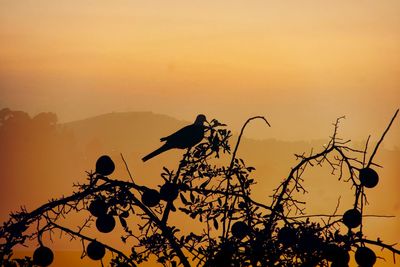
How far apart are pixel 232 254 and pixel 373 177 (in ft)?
5.02

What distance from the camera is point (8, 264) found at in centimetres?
663

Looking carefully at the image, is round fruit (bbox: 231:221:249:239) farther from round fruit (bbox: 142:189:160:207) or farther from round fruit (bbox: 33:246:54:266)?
round fruit (bbox: 33:246:54:266)

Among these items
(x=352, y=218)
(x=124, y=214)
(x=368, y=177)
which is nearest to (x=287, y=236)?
(x=352, y=218)

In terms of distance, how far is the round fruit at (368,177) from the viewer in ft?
20.8

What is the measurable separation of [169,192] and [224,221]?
2.01ft

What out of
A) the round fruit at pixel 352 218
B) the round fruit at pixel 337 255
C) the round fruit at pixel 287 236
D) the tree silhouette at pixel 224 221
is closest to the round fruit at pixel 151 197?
the tree silhouette at pixel 224 221

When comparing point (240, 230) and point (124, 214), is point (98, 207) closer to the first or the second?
point (124, 214)

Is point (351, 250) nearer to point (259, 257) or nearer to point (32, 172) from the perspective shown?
point (259, 257)

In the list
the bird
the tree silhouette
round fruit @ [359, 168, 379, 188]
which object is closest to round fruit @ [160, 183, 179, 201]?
the tree silhouette

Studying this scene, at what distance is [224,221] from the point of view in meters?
6.50

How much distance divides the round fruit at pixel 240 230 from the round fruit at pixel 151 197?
0.80m

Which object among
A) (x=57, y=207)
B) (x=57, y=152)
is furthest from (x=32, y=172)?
(x=57, y=207)

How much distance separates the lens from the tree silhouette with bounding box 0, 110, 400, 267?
Answer: 6203mm

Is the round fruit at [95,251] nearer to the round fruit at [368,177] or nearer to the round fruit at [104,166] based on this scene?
the round fruit at [104,166]
